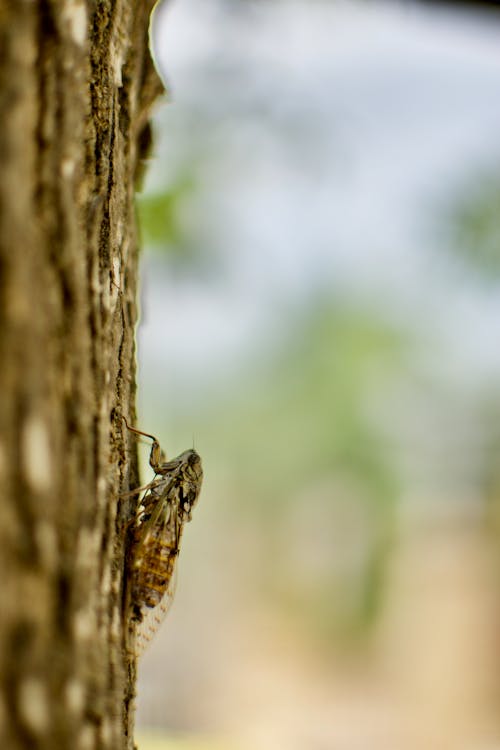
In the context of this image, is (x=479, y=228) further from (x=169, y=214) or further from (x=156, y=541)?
(x=156, y=541)

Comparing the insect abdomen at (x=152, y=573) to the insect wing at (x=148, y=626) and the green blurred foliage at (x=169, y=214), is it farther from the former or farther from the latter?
the green blurred foliage at (x=169, y=214)

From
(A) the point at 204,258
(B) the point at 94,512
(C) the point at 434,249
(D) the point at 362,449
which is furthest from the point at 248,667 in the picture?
(B) the point at 94,512

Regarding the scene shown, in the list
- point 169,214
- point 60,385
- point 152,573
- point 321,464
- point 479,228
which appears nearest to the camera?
point 60,385

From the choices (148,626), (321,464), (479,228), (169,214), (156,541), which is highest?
(321,464)

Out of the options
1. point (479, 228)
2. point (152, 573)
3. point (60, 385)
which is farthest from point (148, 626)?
point (479, 228)

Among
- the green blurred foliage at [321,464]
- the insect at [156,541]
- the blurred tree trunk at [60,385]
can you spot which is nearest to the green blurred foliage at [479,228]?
the insect at [156,541]

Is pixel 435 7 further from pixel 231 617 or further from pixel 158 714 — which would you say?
pixel 231 617

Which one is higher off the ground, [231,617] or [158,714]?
[231,617]
